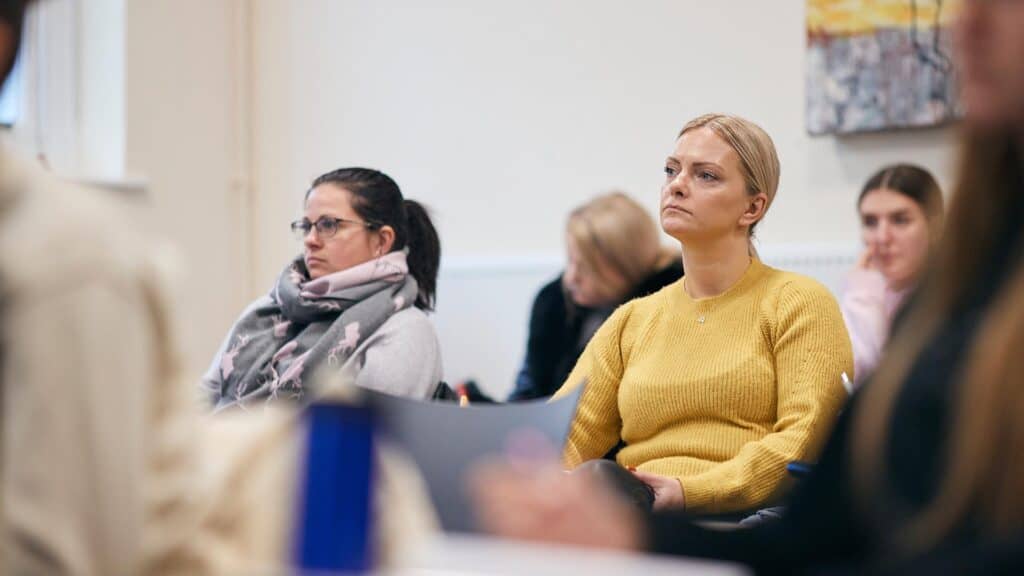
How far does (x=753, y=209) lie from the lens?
288 centimetres

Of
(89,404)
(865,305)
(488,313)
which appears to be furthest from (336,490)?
(488,313)

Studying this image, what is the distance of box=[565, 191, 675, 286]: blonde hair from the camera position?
4434 millimetres

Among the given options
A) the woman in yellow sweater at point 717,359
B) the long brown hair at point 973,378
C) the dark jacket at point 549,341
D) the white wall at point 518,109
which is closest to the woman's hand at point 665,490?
the woman in yellow sweater at point 717,359

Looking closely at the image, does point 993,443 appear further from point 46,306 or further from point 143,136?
point 143,136

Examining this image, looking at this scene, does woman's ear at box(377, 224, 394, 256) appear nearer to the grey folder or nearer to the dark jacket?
the dark jacket

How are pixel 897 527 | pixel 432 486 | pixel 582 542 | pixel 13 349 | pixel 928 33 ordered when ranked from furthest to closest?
pixel 928 33, pixel 432 486, pixel 582 542, pixel 897 527, pixel 13 349

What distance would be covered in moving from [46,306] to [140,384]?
9 centimetres

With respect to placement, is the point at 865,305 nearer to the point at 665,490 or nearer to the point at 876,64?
the point at 876,64

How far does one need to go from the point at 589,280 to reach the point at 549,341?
38cm

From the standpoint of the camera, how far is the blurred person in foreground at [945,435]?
0.92 m

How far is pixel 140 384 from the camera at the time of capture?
0.91 metres

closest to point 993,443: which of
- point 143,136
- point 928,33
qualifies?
point 928,33

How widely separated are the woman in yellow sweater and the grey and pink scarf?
60cm

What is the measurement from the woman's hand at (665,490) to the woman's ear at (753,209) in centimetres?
66
